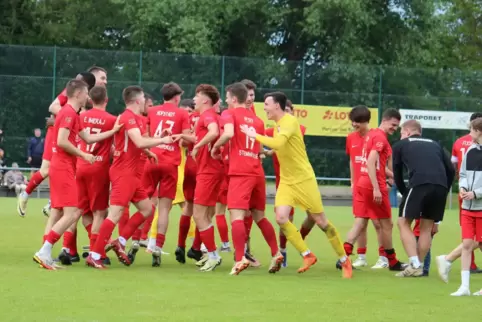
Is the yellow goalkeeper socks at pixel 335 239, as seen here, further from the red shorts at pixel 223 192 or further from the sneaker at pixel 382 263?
the red shorts at pixel 223 192

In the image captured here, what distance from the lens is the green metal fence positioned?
99.9 feet

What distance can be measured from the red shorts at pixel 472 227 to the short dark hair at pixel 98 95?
13.7 ft

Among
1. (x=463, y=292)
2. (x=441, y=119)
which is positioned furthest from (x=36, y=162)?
(x=463, y=292)

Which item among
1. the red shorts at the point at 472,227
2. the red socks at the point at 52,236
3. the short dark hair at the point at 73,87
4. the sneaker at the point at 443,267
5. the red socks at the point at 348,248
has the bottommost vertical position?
the red socks at the point at 348,248

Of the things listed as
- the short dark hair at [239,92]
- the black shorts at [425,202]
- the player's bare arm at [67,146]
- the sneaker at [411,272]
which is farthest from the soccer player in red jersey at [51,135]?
the sneaker at [411,272]

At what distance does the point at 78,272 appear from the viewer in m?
11.5

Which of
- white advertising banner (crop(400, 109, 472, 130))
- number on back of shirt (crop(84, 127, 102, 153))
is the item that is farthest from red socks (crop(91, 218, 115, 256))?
white advertising banner (crop(400, 109, 472, 130))

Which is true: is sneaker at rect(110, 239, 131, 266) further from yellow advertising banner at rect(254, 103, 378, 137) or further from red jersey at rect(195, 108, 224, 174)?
yellow advertising banner at rect(254, 103, 378, 137)

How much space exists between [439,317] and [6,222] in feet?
37.5

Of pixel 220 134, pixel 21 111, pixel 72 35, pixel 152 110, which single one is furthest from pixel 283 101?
pixel 72 35

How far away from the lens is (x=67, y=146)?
11.6 meters

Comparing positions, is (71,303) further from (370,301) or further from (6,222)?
(6,222)

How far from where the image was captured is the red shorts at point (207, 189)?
40.5 ft

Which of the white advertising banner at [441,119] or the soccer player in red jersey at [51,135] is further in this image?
the white advertising banner at [441,119]
